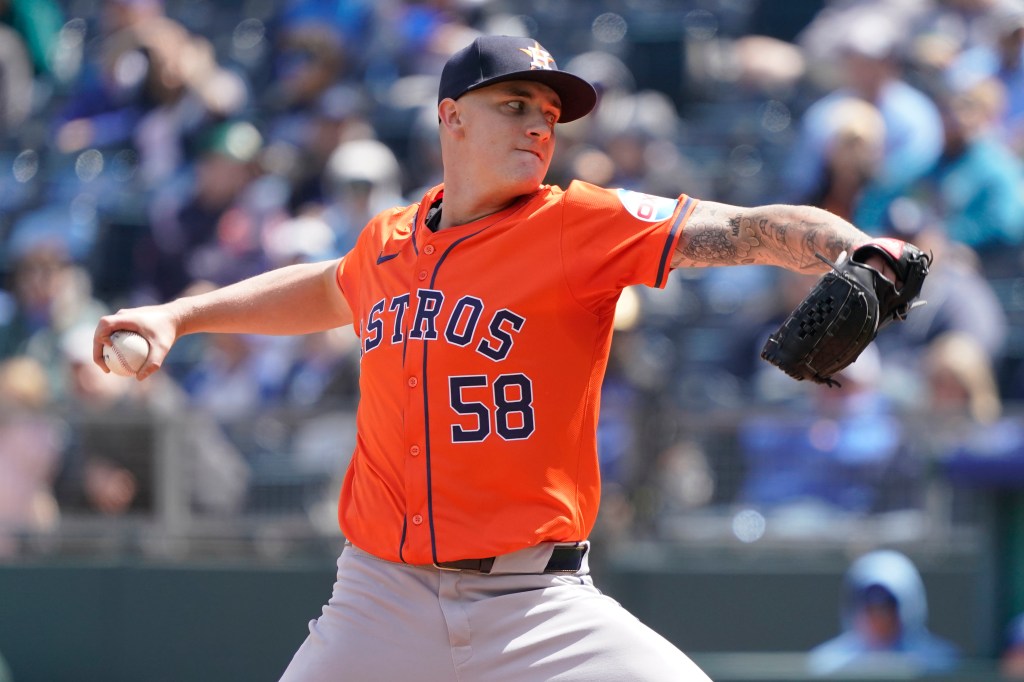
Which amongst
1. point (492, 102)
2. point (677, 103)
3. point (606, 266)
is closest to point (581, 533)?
point (606, 266)

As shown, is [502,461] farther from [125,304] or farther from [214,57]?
[214,57]

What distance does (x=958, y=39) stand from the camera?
8.49 meters

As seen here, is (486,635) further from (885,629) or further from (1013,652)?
(885,629)

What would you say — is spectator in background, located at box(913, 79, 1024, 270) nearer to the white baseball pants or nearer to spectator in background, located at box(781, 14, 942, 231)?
spectator in background, located at box(781, 14, 942, 231)

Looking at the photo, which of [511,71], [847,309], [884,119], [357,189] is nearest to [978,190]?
[884,119]

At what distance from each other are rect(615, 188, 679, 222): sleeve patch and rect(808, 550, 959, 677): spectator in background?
358 centimetres

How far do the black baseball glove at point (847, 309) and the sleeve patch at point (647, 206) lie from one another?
0.39 metres

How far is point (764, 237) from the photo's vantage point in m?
2.89

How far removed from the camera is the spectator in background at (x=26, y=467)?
7.12 m

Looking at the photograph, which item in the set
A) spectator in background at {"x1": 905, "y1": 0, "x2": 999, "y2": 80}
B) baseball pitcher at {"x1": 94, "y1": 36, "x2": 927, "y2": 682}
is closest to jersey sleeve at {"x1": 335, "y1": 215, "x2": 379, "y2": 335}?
baseball pitcher at {"x1": 94, "y1": 36, "x2": 927, "y2": 682}

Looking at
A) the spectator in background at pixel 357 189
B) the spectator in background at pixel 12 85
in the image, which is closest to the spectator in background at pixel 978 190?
the spectator in background at pixel 357 189

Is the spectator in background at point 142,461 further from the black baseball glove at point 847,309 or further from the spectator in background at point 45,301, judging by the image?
the black baseball glove at point 847,309

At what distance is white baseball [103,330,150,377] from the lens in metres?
3.19

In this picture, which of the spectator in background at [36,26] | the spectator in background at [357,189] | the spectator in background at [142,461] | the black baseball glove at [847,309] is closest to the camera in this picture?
the black baseball glove at [847,309]
